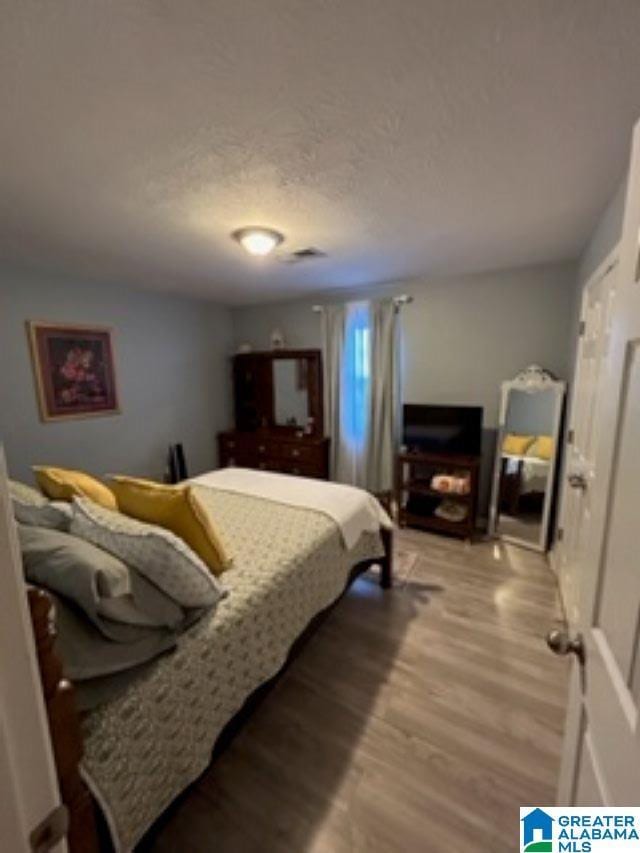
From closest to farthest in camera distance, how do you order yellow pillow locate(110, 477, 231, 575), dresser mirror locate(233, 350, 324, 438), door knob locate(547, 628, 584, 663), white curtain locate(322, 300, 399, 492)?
door knob locate(547, 628, 584, 663) < yellow pillow locate(110, 477, 231, 575) < white curtain locate(322, 300, 399, 492) < dresser mirror locate(233, 350, 324, 438)

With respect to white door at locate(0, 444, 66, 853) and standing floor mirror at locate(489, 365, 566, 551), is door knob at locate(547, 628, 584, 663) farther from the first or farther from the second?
standing floor mirror at locate(489, 365, 566, 551)

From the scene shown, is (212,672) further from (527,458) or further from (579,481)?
(527,458)

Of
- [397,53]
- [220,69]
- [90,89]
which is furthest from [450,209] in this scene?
[90,89]

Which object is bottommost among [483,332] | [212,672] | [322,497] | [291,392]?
[212,672]

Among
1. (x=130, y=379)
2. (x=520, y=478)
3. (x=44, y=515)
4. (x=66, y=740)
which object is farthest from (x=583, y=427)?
(x=130, y=379)

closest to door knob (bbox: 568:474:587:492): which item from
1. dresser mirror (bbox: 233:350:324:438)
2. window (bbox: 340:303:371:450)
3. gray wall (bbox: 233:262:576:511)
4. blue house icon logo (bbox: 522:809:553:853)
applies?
gray wall (bbox: 233:262:576:511)

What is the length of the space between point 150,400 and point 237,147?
302cm

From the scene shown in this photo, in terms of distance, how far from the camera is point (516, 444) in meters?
3.14

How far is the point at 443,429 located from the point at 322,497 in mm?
1516

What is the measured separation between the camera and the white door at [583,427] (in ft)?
6.23

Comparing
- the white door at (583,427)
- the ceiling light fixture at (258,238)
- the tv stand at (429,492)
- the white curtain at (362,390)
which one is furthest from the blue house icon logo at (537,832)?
the white curtain at (362,390)

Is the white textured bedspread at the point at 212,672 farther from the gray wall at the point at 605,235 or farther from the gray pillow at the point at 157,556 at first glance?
the gray wall at the point at 605,235

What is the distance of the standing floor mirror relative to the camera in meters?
2.96

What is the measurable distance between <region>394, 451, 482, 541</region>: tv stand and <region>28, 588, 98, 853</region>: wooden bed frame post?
294 centimetres
